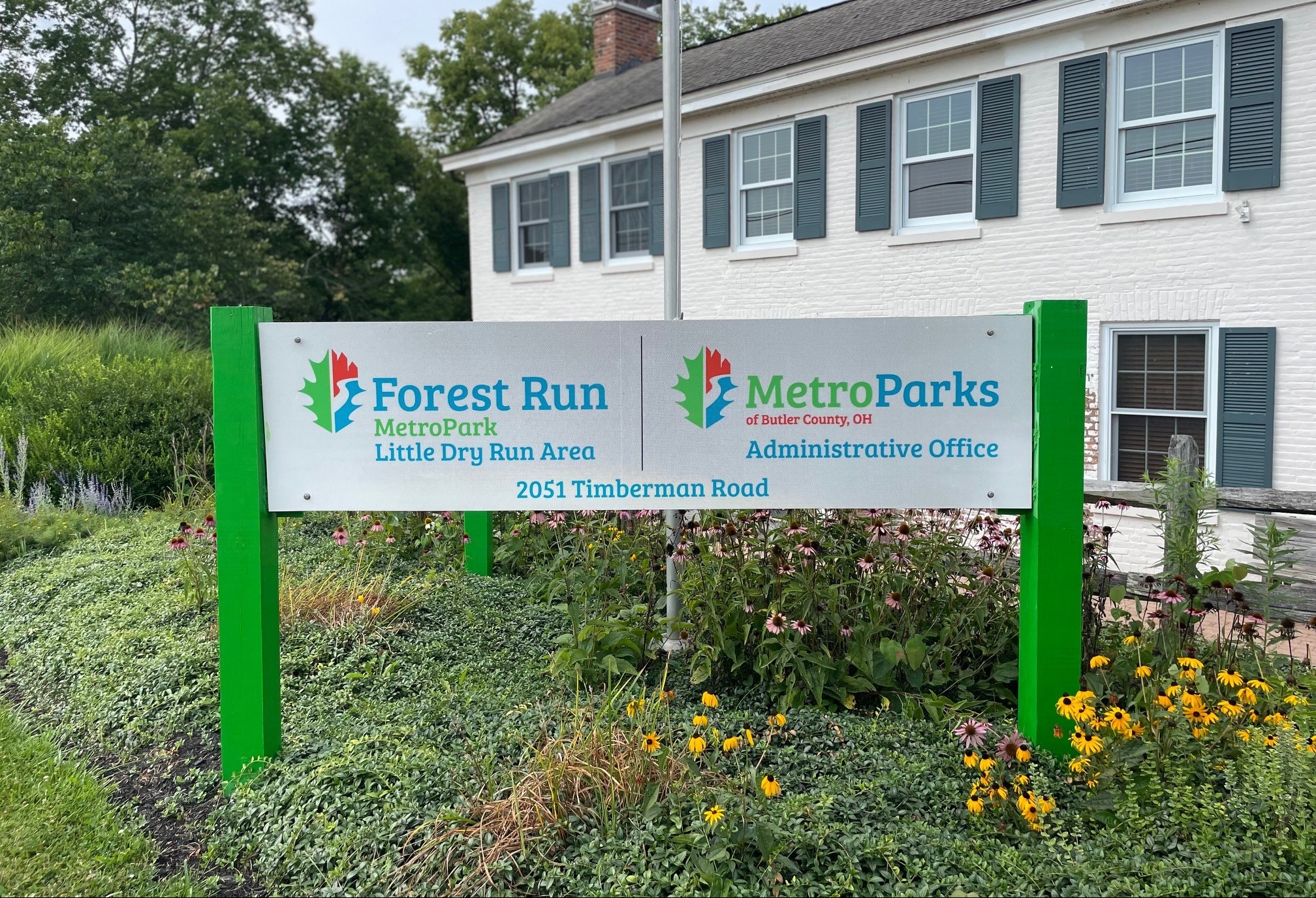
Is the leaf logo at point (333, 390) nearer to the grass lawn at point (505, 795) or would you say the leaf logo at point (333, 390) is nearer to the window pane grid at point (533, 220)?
the grass lawn at point (505, 795)

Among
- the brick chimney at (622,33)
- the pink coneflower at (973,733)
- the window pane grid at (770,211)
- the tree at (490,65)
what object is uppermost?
the tree at (490,65)

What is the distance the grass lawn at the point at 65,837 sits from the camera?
10.7 ft

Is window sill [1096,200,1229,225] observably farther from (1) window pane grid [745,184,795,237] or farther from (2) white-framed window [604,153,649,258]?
(2) white-framed window [604,153,649,258]

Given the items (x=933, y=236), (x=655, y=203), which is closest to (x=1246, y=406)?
(x=933, y=236)

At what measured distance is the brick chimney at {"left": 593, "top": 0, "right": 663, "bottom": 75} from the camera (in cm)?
2009

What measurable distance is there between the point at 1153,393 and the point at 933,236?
115 inches

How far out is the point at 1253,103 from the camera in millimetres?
9273

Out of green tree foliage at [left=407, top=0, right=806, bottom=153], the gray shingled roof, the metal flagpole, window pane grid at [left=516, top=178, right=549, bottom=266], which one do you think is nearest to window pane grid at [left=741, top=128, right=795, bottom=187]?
the gray shingled roof

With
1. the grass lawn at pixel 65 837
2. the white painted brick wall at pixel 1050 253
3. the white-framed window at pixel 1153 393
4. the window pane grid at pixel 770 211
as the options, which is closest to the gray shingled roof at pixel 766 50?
the white painted brick wall at pixel 1050 253

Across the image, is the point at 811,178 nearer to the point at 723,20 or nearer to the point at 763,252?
the point at 763,252

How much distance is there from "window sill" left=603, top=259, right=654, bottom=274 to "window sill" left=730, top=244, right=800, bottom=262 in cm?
146

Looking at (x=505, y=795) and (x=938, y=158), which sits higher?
(x=938, y=158)

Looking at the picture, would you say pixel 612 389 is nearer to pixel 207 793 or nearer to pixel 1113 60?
pixel 207 793

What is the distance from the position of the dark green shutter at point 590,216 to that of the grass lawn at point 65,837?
485 inches
